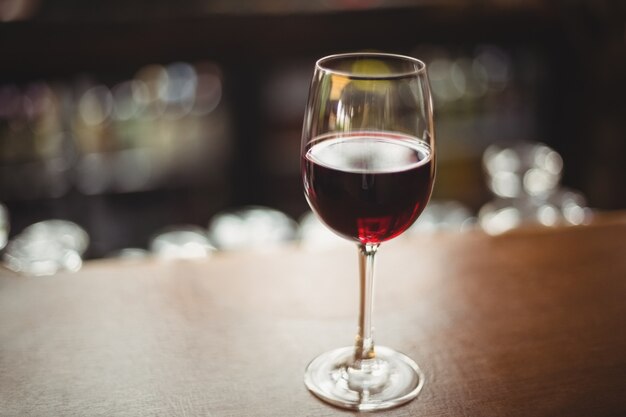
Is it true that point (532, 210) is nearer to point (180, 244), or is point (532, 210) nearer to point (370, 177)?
point (180, 244)

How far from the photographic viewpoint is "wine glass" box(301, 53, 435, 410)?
78cm

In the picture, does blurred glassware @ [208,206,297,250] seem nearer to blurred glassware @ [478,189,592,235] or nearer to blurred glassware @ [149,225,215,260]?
blurred glassware @ [149,225,215,260]

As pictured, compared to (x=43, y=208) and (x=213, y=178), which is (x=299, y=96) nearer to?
(x=213, y=178)

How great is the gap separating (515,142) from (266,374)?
116 inches

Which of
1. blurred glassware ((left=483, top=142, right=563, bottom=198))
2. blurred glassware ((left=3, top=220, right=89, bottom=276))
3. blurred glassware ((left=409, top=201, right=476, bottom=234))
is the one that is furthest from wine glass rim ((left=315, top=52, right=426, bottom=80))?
blurred glassware ((left=409, top=201, right=476, bottom=234))

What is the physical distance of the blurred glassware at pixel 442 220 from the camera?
2.36 meters

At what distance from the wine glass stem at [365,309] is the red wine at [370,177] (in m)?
0.03

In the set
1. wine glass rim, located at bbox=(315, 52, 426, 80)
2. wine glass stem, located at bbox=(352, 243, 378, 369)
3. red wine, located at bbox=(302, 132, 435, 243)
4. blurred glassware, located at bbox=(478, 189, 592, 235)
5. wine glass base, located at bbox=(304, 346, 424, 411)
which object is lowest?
blurred glassware, located at bbox=(478, 189, 592, 235)

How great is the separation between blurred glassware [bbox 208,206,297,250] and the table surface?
119 centimetres

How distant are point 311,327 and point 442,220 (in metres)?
1.62

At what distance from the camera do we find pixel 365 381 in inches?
32.7

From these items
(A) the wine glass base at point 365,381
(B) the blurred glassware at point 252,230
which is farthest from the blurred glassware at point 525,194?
(A) the wine glass base at point 365,381

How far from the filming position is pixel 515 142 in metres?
3.60

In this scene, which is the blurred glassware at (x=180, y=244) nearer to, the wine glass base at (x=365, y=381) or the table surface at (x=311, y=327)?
the table surface at (x=311, y=327)
